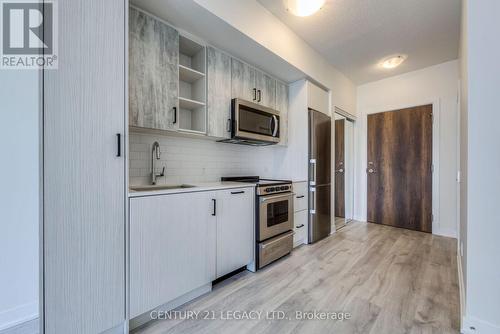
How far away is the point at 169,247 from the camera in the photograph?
5.25 feet

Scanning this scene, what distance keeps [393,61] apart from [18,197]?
458 cm

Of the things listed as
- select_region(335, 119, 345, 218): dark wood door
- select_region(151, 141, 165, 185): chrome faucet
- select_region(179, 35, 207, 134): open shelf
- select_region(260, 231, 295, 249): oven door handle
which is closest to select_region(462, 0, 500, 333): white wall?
select_region(260, 231, 295, 249): oven door handle

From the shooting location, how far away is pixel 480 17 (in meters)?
1.35

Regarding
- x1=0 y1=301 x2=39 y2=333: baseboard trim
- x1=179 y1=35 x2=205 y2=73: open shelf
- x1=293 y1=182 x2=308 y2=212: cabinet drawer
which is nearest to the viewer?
x1=0 y1=301 x2=39 y2=333: baseboard trim

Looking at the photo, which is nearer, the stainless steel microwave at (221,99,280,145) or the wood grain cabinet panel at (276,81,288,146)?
the stainless steel microwave at (221,99,280,145)

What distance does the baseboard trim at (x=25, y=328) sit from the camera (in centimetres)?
144

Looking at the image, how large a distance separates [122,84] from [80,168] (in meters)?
0.58

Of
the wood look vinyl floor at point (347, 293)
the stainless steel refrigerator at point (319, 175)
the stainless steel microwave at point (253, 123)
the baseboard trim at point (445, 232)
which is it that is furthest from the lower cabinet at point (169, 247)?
the baseboard trim at point (445, 232)

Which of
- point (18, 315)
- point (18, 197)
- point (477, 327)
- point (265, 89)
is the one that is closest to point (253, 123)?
point (265, 89)

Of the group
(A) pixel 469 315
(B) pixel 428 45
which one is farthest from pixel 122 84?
(B) pixel 428 45

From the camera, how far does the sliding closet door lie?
1.15m

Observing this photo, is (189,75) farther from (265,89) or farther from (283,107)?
(283,107)

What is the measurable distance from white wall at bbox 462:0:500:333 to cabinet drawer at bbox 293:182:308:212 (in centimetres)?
171

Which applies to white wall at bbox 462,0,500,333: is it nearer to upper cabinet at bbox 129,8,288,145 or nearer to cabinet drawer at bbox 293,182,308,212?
cabinet drawer at bbox 293,182,308,212
